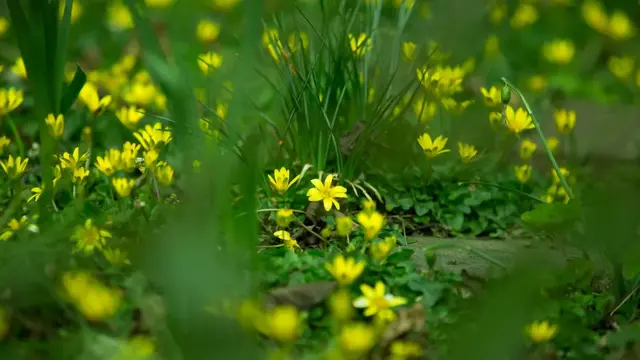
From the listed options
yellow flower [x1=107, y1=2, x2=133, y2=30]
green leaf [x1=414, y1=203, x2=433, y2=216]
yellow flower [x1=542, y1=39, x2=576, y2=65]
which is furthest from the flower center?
yellow flower [x1=542, y1=39, x2=576, y2=65]

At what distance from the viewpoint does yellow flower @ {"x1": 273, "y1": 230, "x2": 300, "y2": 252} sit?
6.07 feet

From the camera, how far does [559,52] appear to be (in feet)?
12.3

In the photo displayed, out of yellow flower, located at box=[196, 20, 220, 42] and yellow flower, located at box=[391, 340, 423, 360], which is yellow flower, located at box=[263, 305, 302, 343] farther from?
yellow flower, located at box=[196, 20, 220, 42]

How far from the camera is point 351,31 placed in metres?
2.40

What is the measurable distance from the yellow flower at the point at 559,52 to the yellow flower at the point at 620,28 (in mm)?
248

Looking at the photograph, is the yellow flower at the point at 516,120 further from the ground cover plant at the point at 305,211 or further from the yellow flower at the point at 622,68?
the yellow flower at the point at 622,68

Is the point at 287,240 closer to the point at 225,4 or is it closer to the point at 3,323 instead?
the point at 3,323

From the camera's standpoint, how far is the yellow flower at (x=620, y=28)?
399cm

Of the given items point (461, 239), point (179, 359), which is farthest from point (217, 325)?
point (461, 239)

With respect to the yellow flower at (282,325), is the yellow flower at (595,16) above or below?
below

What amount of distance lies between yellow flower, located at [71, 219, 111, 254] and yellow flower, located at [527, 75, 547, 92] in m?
2.19

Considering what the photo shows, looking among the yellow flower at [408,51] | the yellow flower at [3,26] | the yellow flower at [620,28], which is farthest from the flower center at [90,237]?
the yellow flower at [620,28]

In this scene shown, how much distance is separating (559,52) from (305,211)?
208 cm

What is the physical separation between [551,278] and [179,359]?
688mm
